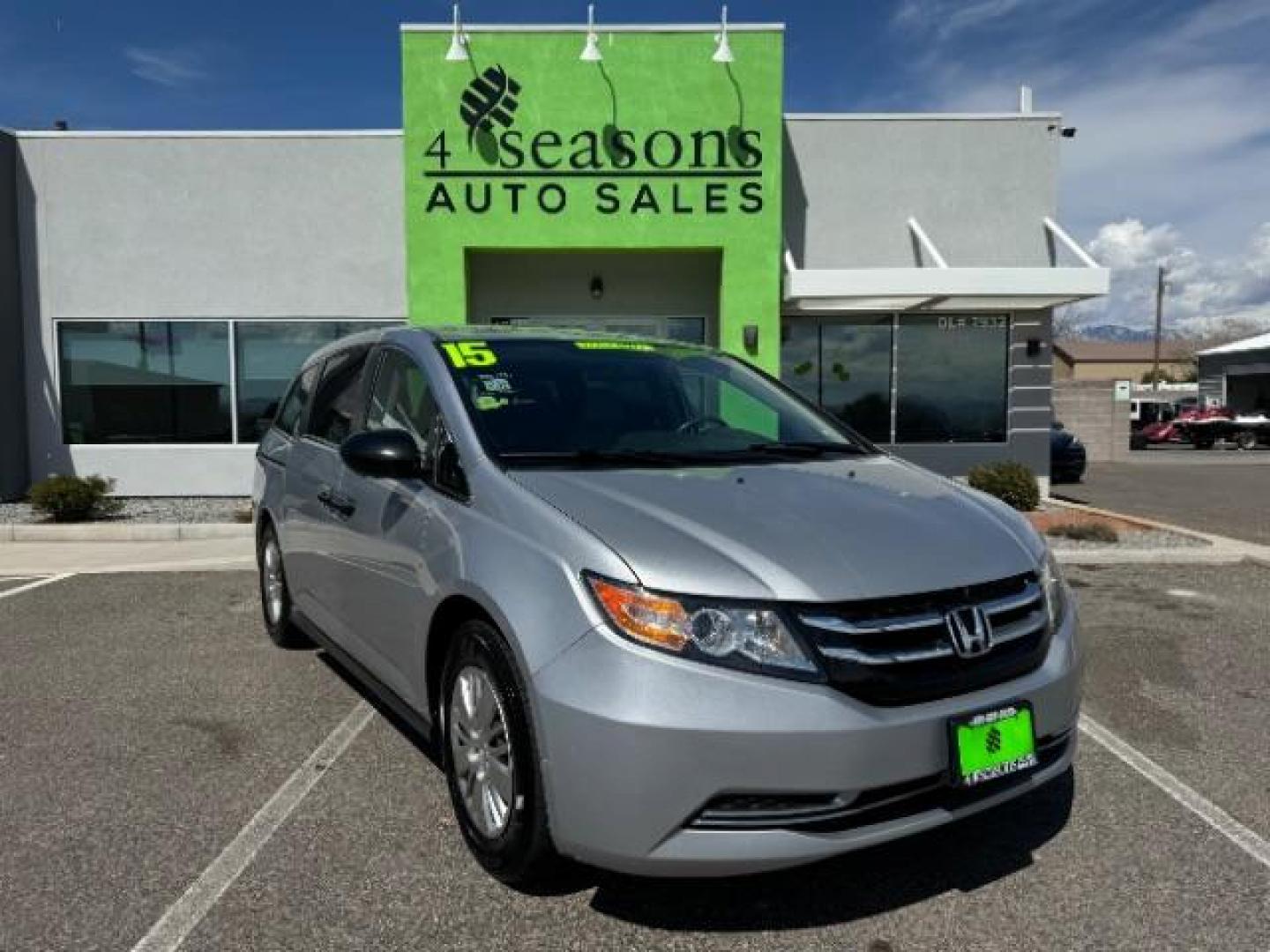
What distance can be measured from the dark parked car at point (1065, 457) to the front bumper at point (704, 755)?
17.6 meters

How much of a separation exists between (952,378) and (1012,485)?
10.2ft

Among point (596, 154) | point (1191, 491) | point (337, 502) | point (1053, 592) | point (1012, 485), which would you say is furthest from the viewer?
point (1191, 491)

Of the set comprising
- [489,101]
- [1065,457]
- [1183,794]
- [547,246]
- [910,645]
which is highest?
[489,101]

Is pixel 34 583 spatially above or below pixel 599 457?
below

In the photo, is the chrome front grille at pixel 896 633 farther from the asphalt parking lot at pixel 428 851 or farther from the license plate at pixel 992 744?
the asphalt parking lot at pixel 428 851

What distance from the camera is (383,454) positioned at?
3227 millimetres

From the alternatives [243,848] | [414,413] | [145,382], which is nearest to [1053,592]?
[414,413]

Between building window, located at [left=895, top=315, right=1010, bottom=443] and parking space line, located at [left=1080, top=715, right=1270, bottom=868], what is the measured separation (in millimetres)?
9387

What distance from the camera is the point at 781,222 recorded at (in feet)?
41.0

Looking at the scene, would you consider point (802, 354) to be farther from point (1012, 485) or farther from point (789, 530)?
point (789, 530)

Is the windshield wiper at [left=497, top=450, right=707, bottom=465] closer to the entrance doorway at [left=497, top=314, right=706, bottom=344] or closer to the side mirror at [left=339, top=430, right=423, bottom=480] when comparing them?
the side mirror at [left=339, top=430, right=423, bottom=480]

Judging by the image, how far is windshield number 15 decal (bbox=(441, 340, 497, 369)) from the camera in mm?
3693

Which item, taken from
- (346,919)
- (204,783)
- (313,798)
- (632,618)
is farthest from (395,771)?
(632,618)

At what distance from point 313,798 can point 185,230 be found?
11106 millimetres
